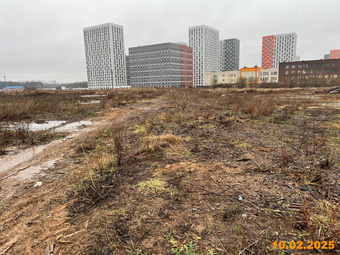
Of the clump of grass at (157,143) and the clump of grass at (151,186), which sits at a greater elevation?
the clump of grass at (157,143)

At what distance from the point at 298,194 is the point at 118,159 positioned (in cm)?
353

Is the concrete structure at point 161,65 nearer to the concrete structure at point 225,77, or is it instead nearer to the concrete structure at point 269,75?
the concrete structure at point 225,77

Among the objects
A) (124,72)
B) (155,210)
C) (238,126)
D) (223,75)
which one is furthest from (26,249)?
(124,72)

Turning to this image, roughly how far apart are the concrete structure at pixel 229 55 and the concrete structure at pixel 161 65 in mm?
57791

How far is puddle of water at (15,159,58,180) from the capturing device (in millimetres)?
4512

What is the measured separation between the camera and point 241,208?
2.94 meters

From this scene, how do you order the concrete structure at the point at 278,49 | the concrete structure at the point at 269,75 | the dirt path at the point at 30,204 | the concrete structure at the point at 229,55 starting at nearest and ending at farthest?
the dirt path at the point at 30,204, the concrete structure at the point at 269,75, the concrete structure at the point at 278,49, the concrete structure at the point at 229,55

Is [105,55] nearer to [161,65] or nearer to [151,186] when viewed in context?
[161,65]

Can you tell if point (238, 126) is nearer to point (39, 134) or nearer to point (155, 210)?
point (155, 210)

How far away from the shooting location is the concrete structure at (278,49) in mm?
157000

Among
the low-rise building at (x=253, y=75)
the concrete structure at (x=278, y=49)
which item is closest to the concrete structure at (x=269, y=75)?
the low-rise building at (x=253, y=75)

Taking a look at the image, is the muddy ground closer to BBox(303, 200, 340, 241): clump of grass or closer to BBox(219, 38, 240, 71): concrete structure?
BBox(303, 200, 340, 241): clump of grass

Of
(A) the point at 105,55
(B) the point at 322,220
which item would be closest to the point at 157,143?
(B) the point at 322,220
